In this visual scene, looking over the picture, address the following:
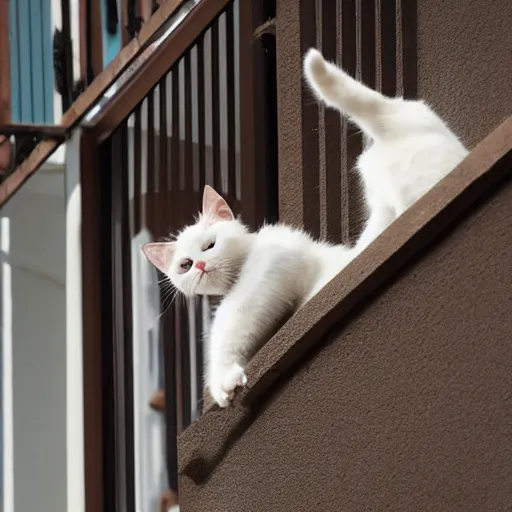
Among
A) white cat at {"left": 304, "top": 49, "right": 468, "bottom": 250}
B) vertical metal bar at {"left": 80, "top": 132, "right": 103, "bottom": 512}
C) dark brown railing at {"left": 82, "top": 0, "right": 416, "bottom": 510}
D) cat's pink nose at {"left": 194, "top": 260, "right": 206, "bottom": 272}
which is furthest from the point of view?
vertical metal bar at {"left": 80, "top": 132, "right": 103, "bottom": 512}

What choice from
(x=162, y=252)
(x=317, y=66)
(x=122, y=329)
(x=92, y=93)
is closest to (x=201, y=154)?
(x=92, y=93)

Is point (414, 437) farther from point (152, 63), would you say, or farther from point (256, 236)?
point (152, 63)

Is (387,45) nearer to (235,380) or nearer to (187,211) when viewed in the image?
(235,380)

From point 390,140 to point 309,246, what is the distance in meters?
0.20

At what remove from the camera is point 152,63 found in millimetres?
1935

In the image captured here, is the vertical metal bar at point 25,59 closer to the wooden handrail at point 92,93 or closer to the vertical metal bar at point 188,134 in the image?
the wooden handrail at point 92,93

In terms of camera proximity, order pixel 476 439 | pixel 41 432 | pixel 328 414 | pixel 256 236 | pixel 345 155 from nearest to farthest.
A: pixel 476 439
pixel 328 414
pixel 256 236
pixel 345 155
pixel 41 432

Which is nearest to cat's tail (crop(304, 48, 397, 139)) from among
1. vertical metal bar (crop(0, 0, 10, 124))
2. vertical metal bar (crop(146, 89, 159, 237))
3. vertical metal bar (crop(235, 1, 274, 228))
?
vertical metal bar (crop(235, 1, 274, 228))

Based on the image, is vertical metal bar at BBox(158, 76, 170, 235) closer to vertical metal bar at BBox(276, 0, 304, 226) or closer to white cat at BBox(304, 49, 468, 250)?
vertical metal bar at BBox(276, 0, 304, 226)

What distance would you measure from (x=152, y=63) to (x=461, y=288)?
136cm

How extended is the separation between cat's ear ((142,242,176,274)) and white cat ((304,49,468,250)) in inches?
13.3

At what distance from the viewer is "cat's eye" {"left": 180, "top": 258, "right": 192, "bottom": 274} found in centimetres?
116

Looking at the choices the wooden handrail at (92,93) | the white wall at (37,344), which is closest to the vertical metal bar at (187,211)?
the wooden handrail at (92,93)

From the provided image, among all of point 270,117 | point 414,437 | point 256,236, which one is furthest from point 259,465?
point 270,117
